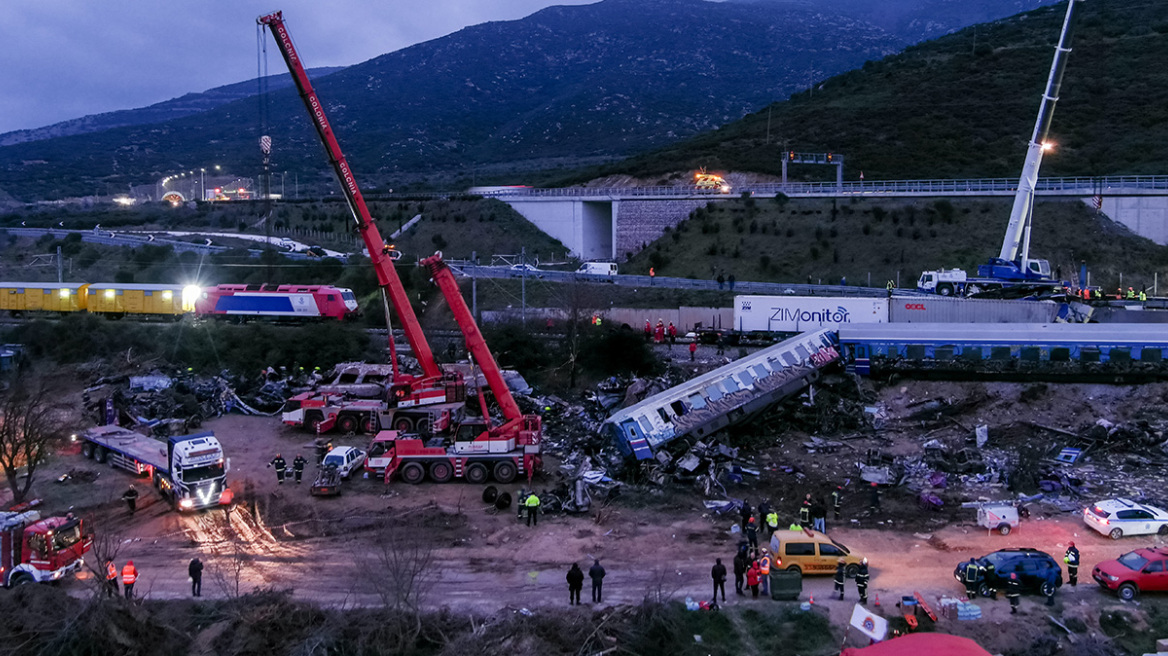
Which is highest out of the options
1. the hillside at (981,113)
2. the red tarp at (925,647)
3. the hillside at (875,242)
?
the hillside at (981,113)

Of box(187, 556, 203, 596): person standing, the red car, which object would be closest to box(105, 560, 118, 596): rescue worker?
box(187, 556, 203, 596): person standing

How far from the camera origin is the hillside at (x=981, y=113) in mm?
59500

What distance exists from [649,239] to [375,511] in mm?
40307

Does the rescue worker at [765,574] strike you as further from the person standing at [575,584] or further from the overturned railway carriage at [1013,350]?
the overturned railway carriage at [1013,350]

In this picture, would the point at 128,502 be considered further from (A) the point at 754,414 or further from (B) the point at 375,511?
(A) the point at 754,414

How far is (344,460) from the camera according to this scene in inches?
831

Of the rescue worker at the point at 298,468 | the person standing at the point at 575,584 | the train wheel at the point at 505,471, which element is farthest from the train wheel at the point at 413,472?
the person standing at the point at 575,584

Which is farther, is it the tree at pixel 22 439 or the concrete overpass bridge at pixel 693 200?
the concrete overpass bridge at pixel 693 200

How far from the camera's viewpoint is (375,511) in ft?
61.2

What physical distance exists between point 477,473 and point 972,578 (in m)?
12.1

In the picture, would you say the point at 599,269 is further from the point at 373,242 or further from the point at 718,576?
the point at 718,576

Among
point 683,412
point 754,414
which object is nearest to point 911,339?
point 754,414

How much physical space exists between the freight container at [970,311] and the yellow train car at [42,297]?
4111 centimetres

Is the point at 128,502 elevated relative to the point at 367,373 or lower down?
lower down
